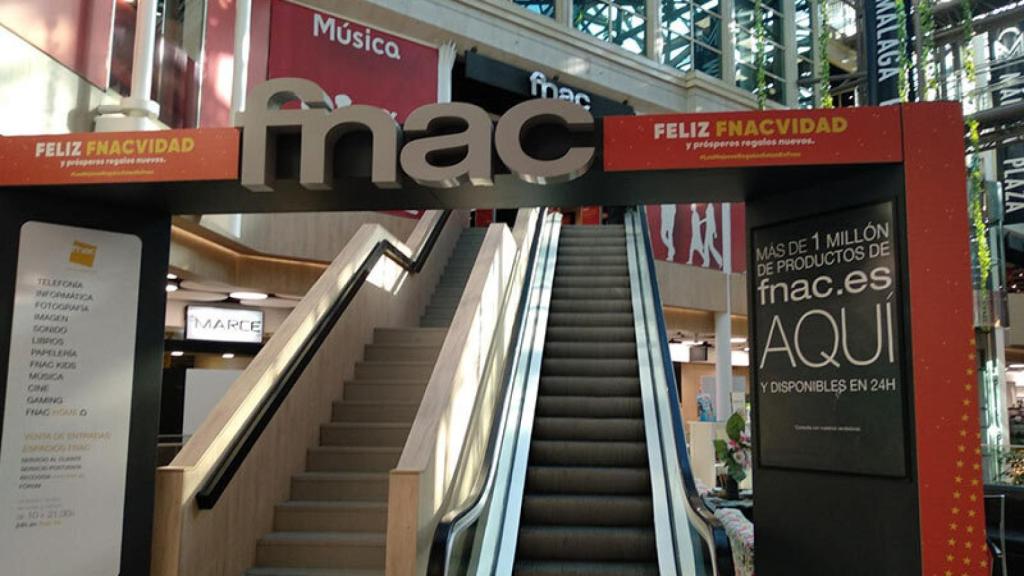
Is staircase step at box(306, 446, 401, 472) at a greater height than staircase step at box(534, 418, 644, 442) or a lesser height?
lesser

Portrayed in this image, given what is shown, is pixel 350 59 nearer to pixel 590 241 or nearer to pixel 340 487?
pixel 590 241

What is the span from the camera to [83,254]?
16.0 feet

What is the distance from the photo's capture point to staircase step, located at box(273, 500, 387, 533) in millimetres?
6094

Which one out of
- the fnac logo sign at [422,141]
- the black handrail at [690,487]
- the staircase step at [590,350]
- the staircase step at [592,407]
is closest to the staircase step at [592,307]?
the black handrail at [690,487]

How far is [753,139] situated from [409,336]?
5036 millimetres

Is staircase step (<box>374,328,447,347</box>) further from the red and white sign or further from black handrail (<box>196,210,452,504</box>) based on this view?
the red and white sign

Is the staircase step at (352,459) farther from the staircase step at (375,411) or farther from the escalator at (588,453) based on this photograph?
the escalator at (588,453)

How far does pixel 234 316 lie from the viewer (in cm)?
1351

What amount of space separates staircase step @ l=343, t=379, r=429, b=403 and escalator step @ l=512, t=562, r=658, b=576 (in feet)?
7.87

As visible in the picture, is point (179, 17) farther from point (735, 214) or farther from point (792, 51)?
point (792, 51)

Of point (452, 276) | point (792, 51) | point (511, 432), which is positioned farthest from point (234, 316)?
point (792, 51)

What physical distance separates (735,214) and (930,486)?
14.5m

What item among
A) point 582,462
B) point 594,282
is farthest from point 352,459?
point 594,282

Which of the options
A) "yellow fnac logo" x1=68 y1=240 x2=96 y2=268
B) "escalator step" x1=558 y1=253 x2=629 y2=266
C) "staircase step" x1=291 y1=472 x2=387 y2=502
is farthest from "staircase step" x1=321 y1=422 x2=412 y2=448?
"escalator step" x1=558 y1=253 x2=629 y2=266
